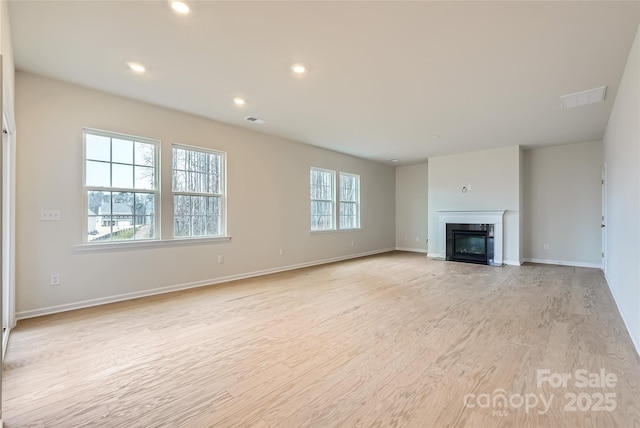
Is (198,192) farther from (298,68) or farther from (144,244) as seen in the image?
(298,68)

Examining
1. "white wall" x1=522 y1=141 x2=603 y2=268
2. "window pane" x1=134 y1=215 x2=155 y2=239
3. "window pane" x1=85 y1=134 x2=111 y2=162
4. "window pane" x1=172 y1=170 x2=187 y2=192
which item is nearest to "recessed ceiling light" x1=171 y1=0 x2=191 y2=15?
"window pane" x1=85 y1=134 x2=111 y2=162

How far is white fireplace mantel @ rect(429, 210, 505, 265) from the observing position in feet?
21.0

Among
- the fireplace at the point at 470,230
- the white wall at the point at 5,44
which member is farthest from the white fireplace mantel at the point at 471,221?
the white wall at the point at 5,44

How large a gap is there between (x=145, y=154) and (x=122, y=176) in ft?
1.45

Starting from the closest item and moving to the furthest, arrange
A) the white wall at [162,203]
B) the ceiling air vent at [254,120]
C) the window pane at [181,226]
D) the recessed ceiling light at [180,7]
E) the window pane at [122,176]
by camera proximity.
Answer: the recessed ceiling light at [180,7], the white wall at [162,203], the window pane at [122,176], the window pane at [181,226], the ceiling air vent at [254,120]

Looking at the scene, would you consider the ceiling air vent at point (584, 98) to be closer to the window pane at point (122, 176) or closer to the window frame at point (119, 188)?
the window frame at point (119, 188)

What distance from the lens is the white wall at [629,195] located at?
2.51 metres

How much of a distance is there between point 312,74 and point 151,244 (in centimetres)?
305

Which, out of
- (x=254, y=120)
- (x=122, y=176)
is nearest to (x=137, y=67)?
(x=122, y=176)

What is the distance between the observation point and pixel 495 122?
4.78m

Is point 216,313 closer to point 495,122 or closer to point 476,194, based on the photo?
point 495,122

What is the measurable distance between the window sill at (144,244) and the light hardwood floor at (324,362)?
709 mm

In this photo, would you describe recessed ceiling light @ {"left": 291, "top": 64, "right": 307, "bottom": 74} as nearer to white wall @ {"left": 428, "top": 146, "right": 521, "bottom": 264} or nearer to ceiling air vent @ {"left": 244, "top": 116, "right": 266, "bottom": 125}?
ceiling air vent @ {"left": 244, "top": 116, "right": 266, "bottom": 125}

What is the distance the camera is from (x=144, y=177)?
4121 mm
